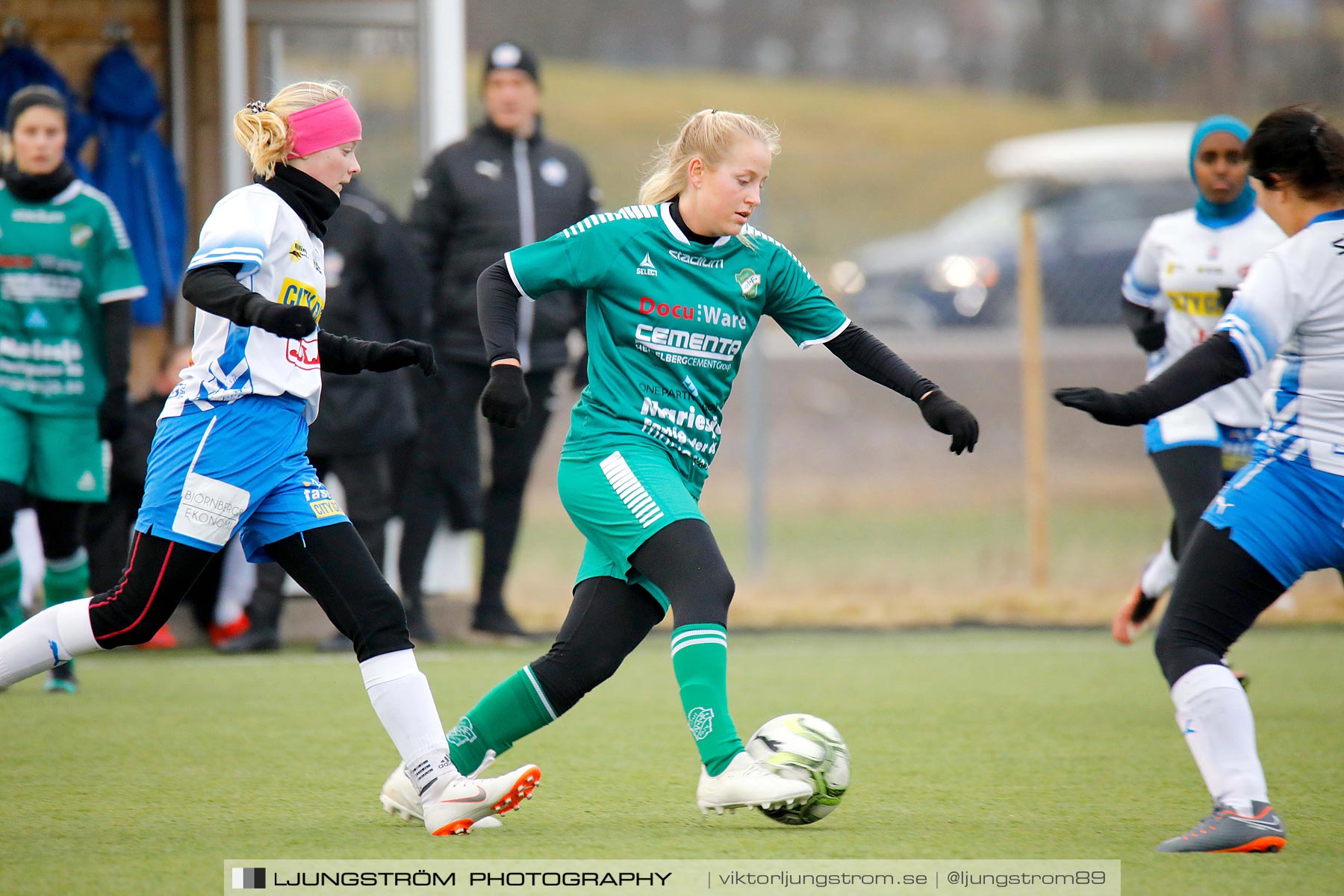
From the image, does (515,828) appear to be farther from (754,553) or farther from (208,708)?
(754,553)

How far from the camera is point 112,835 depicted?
4.03m

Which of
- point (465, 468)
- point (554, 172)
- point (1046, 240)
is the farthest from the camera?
point (1046, 240)

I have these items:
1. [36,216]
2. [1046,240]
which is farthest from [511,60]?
[1046,240]

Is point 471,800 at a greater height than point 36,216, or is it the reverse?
point 36,216

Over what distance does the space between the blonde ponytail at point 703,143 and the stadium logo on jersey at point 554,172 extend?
3.80 meters

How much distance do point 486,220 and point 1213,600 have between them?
4.99 metres

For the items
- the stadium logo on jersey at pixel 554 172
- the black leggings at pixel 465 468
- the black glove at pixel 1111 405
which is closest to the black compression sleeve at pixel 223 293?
the black glove at pixel 1111 405

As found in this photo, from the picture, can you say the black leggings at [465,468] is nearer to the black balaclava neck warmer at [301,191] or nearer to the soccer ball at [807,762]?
the black balaclava neck warmer at [301,191]

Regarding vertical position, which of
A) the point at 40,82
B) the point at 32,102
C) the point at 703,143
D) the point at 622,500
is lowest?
the point at 622,500

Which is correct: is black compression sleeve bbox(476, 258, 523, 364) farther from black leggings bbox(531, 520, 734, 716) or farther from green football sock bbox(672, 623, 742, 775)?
green football sock bbox(672, 623, 742, 775)

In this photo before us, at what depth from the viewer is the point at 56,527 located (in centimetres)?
655

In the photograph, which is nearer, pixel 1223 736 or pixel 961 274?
pixel 1223 736

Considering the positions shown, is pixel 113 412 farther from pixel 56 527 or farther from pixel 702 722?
pixel 702 722

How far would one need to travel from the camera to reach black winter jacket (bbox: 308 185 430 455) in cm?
788
